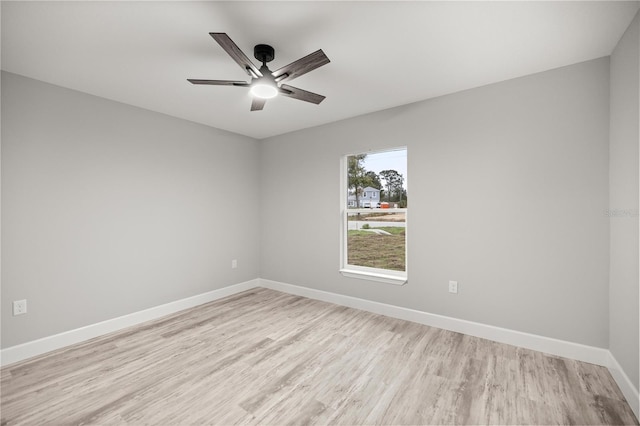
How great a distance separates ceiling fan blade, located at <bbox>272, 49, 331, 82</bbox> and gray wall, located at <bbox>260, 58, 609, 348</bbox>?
1.78 meters

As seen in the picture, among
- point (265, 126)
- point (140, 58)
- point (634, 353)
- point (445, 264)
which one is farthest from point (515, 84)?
point (140, 58)

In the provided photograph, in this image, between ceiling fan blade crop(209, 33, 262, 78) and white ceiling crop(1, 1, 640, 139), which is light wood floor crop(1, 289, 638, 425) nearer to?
ceiling fan blade crop(209, 33, 262, 78)

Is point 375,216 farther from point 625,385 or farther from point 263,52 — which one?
point 625,385

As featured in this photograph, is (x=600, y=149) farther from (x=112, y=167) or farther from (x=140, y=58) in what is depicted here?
(x=112, y=167)

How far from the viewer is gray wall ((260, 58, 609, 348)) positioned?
232 cm

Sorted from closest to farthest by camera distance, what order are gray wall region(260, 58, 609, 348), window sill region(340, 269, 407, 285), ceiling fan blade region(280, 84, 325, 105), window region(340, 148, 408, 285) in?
ceiling fan blade region(280, 84, 325, 105), gray wall region(260, 58, 609, 348), window sill region(340, 269, 407, 285), window region(340, 148, 408, 285)

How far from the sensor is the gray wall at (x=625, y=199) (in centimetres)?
181

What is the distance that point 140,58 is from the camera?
2.24m

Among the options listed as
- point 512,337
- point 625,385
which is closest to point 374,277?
point 512,337

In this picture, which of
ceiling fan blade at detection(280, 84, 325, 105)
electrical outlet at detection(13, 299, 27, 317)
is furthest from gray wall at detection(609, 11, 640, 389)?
electrical outlet at detection(13, 299, 27, 317)

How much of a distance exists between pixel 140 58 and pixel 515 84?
334 centimetres

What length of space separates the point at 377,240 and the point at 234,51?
2.80 metres

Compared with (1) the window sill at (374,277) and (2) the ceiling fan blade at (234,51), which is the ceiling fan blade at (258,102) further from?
(1) the window sill at (374,277)

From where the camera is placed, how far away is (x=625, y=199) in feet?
6.45
